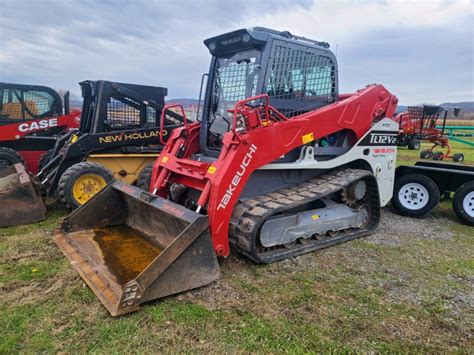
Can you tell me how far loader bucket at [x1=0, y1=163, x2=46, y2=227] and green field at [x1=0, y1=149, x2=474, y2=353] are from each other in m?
0.83

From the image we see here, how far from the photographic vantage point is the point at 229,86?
5055mm

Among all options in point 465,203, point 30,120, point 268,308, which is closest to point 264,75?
point 268,308

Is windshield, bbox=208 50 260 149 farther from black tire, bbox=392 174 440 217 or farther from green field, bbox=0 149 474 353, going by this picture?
black tire, bbox=392 174 440 217

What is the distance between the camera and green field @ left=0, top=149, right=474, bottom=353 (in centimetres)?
280

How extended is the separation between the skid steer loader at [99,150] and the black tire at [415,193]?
14.3 feet

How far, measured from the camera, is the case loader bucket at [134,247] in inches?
125

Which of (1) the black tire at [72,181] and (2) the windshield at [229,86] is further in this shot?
(1) the black tire at [72,181]

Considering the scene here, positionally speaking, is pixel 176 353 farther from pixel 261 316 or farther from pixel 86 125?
pixel 86 125

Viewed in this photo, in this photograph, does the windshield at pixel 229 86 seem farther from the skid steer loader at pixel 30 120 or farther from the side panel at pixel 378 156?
the skid steer loader at pixel 30 120

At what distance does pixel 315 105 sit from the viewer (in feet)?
17.1

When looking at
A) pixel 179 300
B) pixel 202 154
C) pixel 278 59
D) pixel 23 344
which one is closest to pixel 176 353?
pixel 179 300

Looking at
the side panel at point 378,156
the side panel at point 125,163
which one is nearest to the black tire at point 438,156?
the side panel at point 378,156

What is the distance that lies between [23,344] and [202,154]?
3220 millimetres

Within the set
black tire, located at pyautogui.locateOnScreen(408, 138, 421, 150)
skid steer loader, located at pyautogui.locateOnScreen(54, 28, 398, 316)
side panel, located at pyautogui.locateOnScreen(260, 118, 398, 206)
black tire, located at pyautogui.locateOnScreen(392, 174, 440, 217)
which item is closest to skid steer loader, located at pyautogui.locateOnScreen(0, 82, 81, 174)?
skid steer loader, located at pyautogui.locateOnScreen(54, 28, 398, 316)
